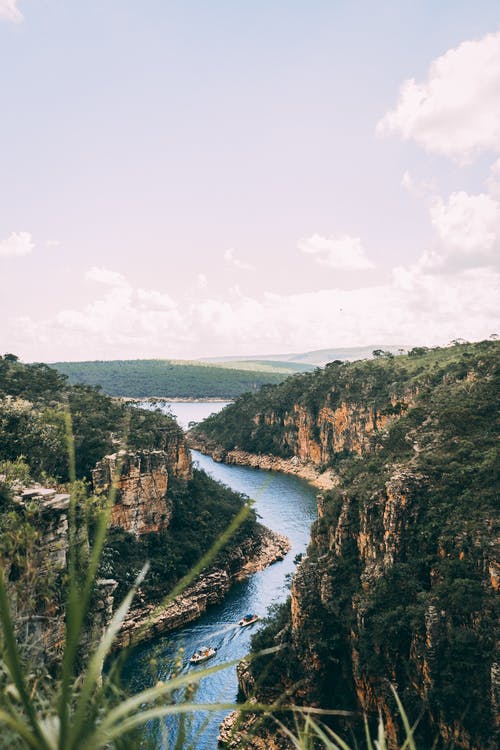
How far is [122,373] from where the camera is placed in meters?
181

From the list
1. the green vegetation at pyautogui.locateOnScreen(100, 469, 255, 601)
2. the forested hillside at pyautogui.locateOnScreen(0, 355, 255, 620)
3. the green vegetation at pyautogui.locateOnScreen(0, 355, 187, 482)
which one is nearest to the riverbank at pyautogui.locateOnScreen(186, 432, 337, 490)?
the forested hillside at pyautogui.locateOnScreen(0, 355, 255, 620)

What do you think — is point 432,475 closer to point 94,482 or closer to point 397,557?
point 397,557

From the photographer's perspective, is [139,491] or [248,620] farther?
[139,491]

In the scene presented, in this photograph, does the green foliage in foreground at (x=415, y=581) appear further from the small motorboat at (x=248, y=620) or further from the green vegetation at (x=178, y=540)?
the green vegetation at (x=178, y=540)

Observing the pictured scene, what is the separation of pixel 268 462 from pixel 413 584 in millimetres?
62993

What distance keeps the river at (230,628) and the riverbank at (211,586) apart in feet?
1.63

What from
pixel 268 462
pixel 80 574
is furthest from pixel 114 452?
pixel 268 462

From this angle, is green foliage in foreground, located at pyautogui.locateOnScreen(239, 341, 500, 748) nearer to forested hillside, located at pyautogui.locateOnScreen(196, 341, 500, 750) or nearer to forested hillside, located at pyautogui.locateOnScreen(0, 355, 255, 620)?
forested hillside, located at pyautogui.locateOnScreen(196, 341, 500, 750)

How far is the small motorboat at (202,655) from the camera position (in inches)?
1045

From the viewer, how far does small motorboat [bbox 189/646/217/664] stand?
26.5 metres

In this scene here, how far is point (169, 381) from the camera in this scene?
173 meters

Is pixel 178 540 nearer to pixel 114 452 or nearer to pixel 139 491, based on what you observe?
pixel 139 491

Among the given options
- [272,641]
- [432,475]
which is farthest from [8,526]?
[432,475]

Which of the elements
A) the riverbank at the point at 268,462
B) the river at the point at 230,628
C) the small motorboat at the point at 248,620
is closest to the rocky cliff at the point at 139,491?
the river at the point at 230,628
